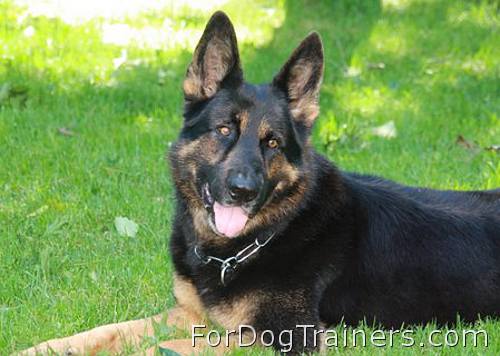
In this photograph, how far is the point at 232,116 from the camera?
4.68m

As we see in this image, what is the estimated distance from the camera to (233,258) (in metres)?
4.77

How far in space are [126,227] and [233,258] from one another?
57.2 inches

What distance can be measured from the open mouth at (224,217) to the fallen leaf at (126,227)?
54.9 inches

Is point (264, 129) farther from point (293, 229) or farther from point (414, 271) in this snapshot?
point (414, 271)

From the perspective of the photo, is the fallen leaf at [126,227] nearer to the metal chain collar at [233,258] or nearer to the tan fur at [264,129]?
the metal chain collar at [233,258]

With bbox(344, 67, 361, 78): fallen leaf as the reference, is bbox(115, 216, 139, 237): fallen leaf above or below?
below

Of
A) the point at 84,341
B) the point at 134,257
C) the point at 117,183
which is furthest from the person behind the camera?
the point at 117,183

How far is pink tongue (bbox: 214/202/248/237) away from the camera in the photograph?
4.67m

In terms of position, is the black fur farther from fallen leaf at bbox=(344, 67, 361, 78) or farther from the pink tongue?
fallen leaf at bbox=(344, 67, 361, 78)

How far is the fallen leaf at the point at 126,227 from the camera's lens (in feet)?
19.5

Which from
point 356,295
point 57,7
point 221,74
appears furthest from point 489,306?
point 57,7

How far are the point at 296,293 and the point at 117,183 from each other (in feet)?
8.77

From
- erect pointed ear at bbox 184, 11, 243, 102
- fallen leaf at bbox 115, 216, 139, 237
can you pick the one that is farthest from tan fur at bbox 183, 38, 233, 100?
fallen leaf at bbox 115, 216, 139, 237

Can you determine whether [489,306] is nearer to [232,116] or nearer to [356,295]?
[356,295]
